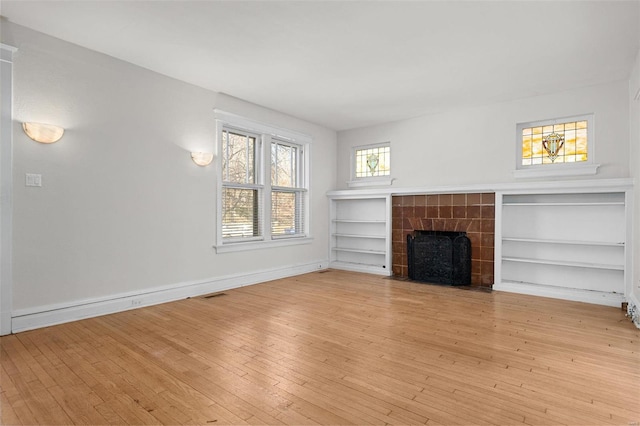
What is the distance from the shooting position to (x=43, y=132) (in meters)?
3.31

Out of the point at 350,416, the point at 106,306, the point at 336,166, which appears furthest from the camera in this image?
the point at 336,166

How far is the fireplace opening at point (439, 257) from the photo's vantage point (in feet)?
17.6

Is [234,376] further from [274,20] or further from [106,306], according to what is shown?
[274,20]

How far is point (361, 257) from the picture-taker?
22.5ft

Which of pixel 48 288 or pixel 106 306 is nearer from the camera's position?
pixel 48 288

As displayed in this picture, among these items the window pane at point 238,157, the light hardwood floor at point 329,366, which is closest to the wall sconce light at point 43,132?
the light hardwood floor at point 329,366

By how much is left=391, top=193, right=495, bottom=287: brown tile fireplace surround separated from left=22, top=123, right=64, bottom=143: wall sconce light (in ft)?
16.1

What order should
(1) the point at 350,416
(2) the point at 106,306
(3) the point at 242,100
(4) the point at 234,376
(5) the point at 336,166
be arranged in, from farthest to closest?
(5) the point at 336,166 → (3) the point at 242,100 → (2) the point at 106,306 → (4) the point at 234,376 → (1) the point at 350,416

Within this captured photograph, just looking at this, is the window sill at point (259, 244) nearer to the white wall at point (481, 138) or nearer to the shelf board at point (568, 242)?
the white wall at point (481, 138)

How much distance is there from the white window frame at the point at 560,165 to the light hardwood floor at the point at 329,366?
1.80 metres

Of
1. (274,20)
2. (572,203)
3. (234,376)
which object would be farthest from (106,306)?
(572,203)

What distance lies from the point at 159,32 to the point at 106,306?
9.61 ft

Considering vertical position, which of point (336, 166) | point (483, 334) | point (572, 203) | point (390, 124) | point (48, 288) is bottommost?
point (483, 334)

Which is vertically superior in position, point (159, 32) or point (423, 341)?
point (159, 32)
